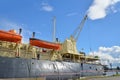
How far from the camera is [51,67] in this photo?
42.7m

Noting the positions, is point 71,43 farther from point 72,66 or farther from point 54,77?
point 54,77

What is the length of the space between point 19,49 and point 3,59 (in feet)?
16.7

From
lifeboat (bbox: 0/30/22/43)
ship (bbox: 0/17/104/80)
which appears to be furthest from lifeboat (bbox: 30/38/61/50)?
lifeboat (bbox: 0/30/22/43)

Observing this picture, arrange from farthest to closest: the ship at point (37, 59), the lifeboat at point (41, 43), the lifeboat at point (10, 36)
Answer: the lifeboat at point (41, 43), the lifeboat at point (10, 36), the ship at point (37, 59)

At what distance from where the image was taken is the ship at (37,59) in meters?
34.6

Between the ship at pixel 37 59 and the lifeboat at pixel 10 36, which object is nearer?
the ship at pixel 37 59

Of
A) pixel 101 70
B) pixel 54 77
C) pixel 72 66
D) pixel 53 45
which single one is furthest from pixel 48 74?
pixel 101 70

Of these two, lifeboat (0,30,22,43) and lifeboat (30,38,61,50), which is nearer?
lifeboat (0,30,22,43)

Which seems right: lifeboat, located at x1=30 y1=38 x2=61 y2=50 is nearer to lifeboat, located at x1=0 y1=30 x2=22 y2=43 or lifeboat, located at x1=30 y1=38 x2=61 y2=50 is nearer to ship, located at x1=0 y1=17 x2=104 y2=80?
ship, located at x1=0 y1=17 x2=104 y2=80

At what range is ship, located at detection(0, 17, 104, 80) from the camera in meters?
34.6

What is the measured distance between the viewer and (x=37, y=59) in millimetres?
39656

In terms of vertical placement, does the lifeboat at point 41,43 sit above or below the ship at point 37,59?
above

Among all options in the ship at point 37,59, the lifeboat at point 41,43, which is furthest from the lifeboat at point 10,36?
the lifeboat at point 41,43

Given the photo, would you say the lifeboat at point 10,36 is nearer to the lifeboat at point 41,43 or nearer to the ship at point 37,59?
the ship at point 37,59
